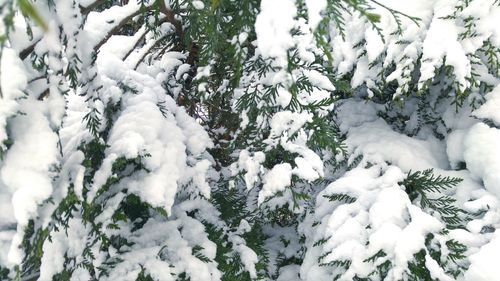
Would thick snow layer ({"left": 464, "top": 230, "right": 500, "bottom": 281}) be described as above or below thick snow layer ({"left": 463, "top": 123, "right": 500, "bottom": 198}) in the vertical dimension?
below

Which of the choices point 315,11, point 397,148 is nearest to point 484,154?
point 397,148

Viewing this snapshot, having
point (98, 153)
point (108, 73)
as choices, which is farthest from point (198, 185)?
point (108, 73)

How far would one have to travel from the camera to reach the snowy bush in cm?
183

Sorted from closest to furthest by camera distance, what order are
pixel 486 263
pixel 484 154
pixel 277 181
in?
pixel 486 263 → pixel 277 181 → pixel 484 154

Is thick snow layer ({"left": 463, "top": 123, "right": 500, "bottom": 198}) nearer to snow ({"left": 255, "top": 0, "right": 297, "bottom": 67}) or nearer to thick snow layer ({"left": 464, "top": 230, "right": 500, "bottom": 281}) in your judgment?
thick snow layer ({"left": 464, "top": 230, "right": 500, "bottom": 281})

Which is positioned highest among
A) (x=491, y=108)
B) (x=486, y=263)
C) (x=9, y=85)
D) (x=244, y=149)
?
(x=9, y=85)

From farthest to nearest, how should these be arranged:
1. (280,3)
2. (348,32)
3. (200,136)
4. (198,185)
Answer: (348,32) → (200,136) → (198,185) → (280,3)

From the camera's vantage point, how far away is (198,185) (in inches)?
104

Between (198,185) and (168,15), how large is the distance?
131cm

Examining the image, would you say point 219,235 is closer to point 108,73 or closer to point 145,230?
point 145,230

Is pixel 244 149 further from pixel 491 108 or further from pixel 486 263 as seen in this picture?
pixel 491 108

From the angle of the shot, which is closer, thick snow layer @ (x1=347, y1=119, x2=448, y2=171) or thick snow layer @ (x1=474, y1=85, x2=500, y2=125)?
thick snow layer @ (x1=474, y1=85, x2=500, y2=125)

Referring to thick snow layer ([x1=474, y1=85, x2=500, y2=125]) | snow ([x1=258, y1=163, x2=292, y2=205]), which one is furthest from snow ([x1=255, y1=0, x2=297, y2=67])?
thick snow layer ([x1=474, y1=85, x2=500, y2=125])

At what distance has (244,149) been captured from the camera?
295 cm
